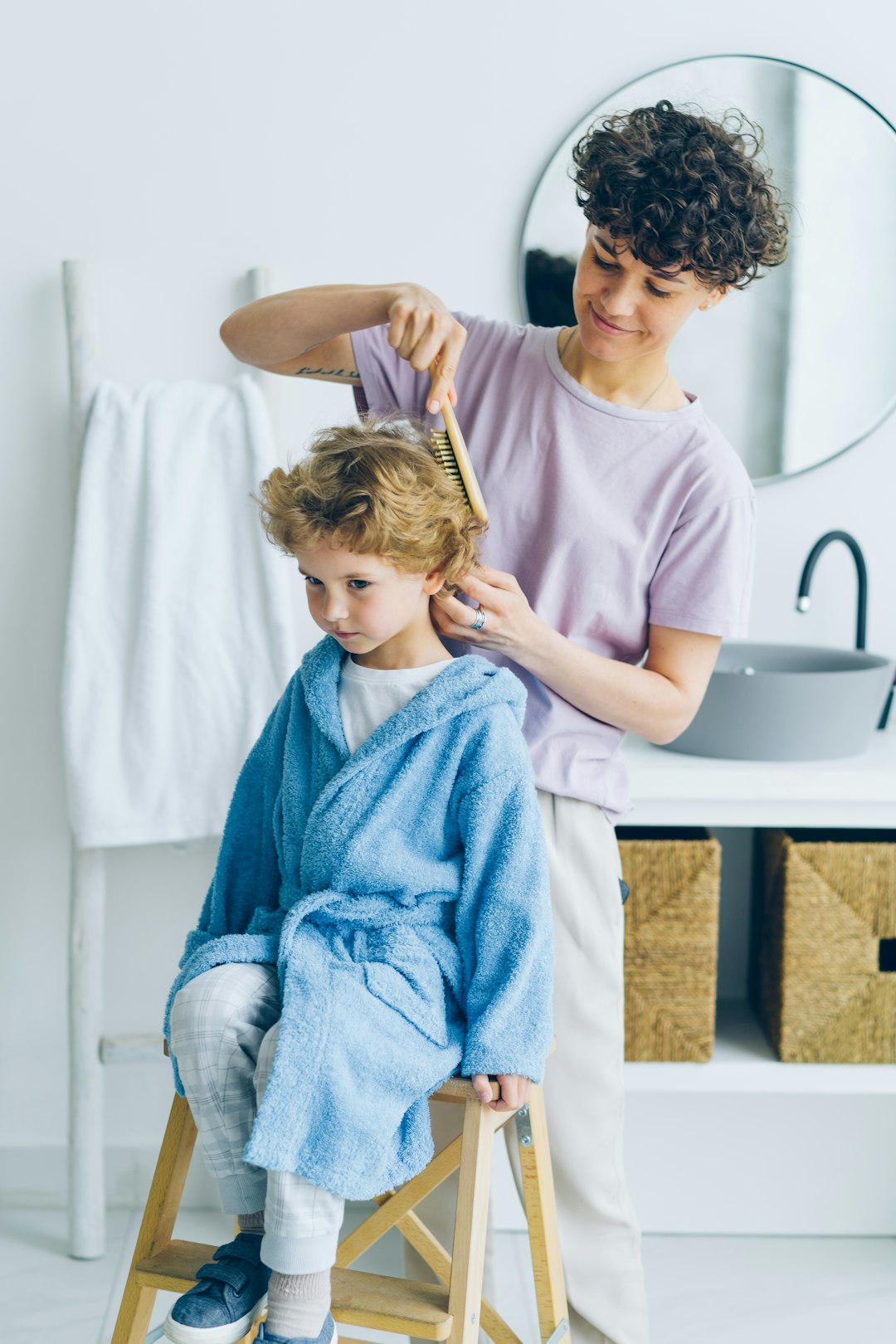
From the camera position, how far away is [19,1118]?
219 cm

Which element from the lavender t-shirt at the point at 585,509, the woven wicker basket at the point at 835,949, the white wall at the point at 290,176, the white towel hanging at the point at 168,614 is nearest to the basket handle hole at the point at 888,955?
the woven wicker basket at the point at 835,949

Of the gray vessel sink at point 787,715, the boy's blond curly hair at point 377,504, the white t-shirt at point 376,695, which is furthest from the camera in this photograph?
the gray vessel sink at point 787,715

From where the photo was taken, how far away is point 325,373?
1.43m

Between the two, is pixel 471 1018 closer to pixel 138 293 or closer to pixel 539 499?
pixel 539 499

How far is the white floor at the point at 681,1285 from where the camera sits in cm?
184

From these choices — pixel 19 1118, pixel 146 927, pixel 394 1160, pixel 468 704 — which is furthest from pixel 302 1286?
pixel 19 1118

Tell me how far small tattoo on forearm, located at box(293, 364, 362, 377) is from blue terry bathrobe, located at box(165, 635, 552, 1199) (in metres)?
0.33

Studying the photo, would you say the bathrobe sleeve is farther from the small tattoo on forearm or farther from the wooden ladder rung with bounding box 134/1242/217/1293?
the small tattoo on forearm

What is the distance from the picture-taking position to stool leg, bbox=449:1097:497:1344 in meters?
1.12

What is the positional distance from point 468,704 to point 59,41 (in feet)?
4.51

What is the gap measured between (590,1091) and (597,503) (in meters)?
0.65

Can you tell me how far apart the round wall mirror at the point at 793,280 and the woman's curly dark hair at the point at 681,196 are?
72 cm

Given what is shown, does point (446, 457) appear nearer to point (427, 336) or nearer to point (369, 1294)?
point (427, 336)

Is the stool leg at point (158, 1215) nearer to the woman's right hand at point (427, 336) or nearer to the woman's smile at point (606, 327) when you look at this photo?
the woman's right hand at point (427, 336)
